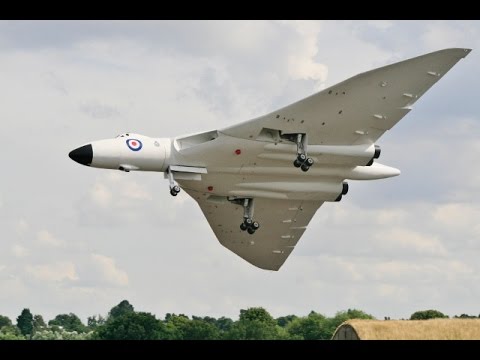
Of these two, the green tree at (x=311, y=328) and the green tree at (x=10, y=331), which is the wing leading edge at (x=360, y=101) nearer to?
the green tree at (x=311, y=328)

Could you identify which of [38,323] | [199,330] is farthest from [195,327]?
[38,323]

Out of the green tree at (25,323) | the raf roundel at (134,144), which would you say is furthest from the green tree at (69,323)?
the raf roundel at (134,144)

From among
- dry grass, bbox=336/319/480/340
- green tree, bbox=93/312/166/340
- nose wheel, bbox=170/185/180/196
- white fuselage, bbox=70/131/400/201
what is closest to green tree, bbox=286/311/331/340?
green tree, bbox=93/312/166/340

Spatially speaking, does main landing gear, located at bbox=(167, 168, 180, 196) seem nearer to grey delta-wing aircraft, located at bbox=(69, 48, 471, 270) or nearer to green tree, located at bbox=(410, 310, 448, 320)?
grey delta-wing aircraft, located at bbox=(69, 48, 471, 270)

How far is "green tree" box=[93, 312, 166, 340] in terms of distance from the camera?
44.0 metres

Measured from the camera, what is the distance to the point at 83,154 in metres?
33.9

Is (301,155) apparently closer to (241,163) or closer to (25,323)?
(241,163)

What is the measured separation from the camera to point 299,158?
3541cm

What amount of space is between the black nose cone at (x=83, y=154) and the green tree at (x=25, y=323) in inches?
872

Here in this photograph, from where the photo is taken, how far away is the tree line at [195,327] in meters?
44.2
